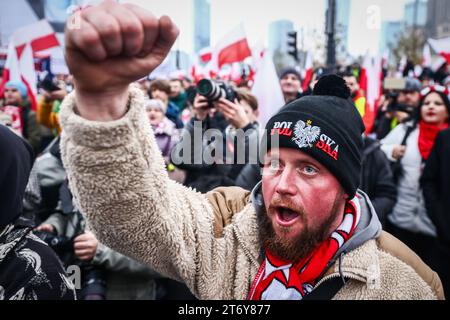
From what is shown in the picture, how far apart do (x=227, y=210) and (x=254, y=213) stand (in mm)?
113

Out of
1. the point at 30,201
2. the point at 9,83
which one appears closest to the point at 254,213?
the point at 30,201

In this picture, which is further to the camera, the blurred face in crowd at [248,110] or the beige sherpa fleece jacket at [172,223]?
the blurred face in crowd at [248,110]

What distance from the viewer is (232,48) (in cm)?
625

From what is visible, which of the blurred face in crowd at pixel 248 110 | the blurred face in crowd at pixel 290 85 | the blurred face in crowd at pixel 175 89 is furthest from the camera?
the blurred face in crowd at pixel 175 89

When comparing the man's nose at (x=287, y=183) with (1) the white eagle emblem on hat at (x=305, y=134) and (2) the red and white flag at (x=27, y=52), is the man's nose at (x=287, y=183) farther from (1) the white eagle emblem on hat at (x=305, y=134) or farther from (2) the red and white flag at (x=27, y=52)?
(2) the red and white flag at (x=27, y=52)

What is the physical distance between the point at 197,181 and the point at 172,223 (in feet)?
5.84

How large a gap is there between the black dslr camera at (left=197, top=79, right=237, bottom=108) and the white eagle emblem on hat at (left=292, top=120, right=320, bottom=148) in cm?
138

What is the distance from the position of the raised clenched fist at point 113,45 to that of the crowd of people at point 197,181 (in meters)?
0.11

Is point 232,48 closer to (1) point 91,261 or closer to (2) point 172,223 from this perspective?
(1) point 91,261

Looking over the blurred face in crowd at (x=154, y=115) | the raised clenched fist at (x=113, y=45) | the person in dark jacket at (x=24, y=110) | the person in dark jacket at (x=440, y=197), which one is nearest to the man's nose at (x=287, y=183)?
the raised clenched fist at (x=113, y=45)

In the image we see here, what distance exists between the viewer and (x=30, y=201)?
9.09 ft

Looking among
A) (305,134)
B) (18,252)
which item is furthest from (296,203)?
(18,252)

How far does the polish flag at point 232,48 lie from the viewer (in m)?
6.08

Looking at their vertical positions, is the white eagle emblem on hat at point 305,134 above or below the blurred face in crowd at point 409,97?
above
